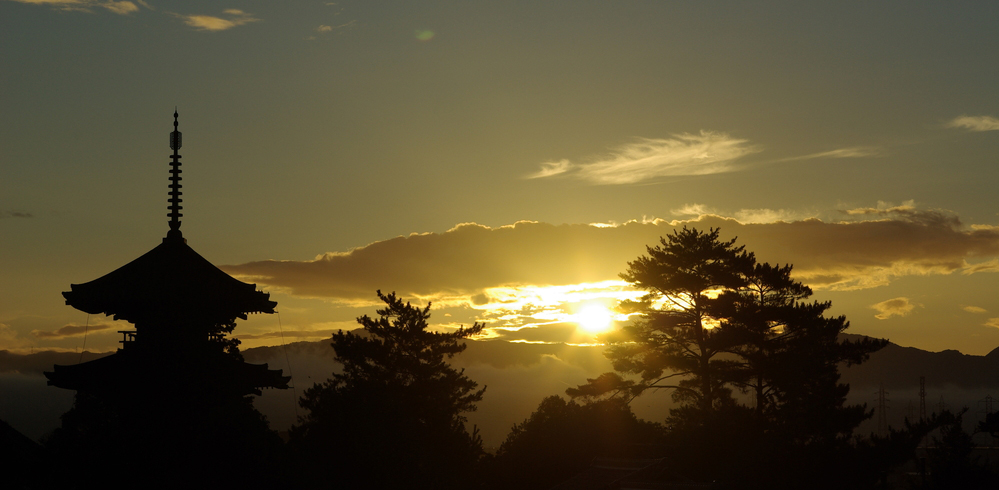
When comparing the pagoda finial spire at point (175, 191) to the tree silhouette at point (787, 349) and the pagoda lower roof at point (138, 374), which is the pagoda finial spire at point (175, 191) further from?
the tree silhouette at point (787, 349)

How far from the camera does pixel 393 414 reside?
1641 inches

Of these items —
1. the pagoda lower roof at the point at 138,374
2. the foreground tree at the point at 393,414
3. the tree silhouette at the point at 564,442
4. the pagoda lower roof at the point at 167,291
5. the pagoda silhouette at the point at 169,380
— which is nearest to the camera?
the pagoda silhouette at the point at 169,380

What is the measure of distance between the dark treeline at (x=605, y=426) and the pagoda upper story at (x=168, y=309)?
121 cm

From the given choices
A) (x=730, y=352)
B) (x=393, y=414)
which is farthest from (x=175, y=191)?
(x=730, y=352)

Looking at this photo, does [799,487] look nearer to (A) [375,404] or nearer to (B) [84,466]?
(A) [375,404]

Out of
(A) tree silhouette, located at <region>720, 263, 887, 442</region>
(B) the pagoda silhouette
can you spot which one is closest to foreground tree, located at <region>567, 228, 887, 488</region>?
(A) tree silhouette, located at <region>720, 263, 887, 442</region>

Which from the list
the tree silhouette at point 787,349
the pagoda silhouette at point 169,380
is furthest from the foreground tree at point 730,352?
the pagoda silhouette at point 169,380

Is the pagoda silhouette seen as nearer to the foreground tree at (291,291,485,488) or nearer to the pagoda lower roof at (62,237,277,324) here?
the pagoda lower roof at (62,237,277,324)

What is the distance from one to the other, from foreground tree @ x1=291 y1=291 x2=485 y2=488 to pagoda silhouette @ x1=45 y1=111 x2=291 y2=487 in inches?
335

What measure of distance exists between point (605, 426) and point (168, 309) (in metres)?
36.5

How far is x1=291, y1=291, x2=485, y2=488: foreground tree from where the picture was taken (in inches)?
1395

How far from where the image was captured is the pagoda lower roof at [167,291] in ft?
84.0

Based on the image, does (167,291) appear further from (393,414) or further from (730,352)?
(730,352)

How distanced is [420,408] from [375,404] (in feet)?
29.1
